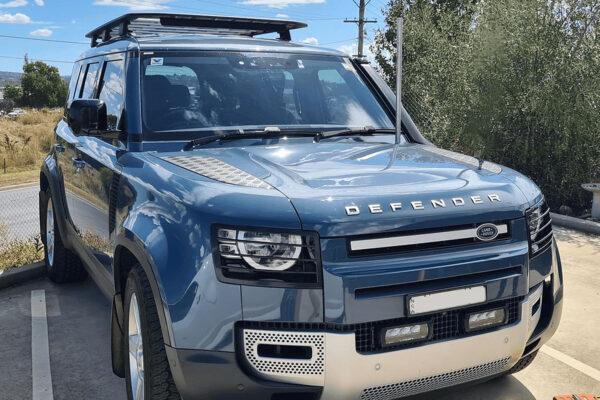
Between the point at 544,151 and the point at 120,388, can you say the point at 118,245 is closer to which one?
the point at 120,388

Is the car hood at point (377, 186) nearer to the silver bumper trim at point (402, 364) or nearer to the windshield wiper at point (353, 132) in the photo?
the windshield wiper at point (353, 132)

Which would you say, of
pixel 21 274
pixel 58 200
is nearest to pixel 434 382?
pixel 58 200

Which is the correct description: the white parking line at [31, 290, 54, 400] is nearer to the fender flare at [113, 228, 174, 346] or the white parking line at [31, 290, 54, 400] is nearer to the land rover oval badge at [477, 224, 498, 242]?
the fender flare at [113, 228, 174, 346]

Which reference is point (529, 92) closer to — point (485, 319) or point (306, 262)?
point (485, 319)

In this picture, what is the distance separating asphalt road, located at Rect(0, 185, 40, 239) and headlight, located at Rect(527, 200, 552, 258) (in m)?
7.69

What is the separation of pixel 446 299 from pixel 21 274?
15.8 feet

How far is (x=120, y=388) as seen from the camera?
12.9ft

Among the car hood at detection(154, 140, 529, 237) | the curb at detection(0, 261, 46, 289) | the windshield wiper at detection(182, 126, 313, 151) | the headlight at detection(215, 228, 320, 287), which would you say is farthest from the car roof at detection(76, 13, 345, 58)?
the curb at detection(0, 261, 46, 289)

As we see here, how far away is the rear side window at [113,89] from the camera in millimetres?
3944

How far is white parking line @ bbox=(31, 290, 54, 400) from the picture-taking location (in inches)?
155

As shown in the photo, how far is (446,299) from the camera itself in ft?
8.75

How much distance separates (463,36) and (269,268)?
33.9ft

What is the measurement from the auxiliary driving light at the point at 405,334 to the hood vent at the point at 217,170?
2.51 feet

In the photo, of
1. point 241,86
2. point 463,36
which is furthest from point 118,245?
point 463,36
